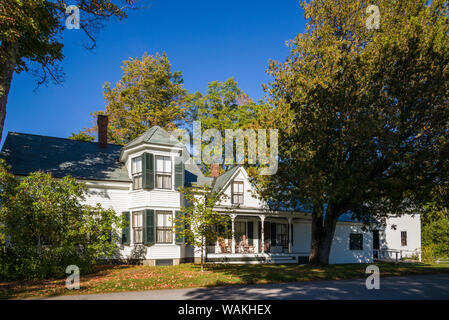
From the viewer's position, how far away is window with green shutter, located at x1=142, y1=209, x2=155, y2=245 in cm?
2150

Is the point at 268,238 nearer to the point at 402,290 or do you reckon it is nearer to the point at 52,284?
the point at 402,290

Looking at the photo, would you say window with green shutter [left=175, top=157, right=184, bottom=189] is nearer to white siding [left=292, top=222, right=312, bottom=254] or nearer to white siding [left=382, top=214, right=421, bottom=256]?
white siding [left=292, top=222, right=312, bottom=254]

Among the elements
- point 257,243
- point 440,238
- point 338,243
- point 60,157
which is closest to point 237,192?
point 257,243

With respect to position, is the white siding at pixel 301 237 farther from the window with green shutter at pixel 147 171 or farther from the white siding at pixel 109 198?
the white siding at pixel 109 198

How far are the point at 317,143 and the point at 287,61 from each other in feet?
18.9

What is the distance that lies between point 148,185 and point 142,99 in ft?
60.0

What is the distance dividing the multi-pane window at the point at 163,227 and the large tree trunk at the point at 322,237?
8.55m

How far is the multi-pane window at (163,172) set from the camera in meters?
22.8

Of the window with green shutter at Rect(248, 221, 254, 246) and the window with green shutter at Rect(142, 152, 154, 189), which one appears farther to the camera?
the window with green shutter at Rect(248, 221, 254, 246)

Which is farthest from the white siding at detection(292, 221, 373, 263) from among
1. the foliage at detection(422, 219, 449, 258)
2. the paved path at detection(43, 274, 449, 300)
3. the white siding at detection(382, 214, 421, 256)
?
the paved path at detection(43, 274, 449, 300)

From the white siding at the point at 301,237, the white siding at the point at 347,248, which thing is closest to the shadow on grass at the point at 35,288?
the white siding at the point at 301,237

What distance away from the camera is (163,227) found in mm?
22594

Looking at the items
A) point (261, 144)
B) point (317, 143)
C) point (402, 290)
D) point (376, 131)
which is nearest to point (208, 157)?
point (261, 144)

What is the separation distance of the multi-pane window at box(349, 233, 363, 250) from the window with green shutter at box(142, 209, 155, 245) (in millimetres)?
16283
